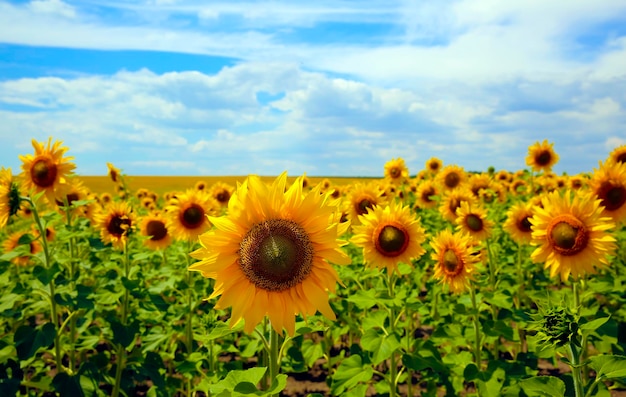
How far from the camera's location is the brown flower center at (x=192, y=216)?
5945 millimetres

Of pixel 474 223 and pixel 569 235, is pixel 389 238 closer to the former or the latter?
pixel 569 235

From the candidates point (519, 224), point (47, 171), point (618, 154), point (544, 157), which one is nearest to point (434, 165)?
point (544, 157)

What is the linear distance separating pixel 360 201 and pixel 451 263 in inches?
55.7

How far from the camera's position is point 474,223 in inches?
236

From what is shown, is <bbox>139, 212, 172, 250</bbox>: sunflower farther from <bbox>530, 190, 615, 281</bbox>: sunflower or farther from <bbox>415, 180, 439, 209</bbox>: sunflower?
<bbox>415, 180, 439, 209</bbox>: sunflower

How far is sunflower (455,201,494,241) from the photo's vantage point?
5.93 m

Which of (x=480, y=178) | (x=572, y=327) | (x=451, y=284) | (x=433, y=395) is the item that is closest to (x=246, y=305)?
(x=572, y=327)

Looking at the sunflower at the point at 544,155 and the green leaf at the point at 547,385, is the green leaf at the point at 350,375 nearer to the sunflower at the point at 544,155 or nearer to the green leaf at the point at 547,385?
the green leaf at the point at 547,385

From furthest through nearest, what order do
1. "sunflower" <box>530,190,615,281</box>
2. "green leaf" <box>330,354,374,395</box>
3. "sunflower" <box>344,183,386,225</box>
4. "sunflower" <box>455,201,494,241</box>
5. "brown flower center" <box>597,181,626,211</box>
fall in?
"sunflower" <box>455,201,494,241</box>, "sunflower" <box>344,183,386,225</box>, "brown flower center" <box>597,181,626,211</box>, "sunflower" <box>530,190,615,281</box>, "green leaf" <box>330,354,374,395</box>

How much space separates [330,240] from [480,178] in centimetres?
691

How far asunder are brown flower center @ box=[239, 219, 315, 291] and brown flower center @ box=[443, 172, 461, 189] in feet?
24.7

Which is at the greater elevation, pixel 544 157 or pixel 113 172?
pixel 544 157

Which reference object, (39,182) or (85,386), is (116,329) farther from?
(39,182)

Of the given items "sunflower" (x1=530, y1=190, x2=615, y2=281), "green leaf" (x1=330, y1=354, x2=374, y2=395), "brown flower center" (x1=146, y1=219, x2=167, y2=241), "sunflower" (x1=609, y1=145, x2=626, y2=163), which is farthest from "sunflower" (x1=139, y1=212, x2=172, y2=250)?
"sunflower" (x1=609, y1=145, x2=626, y2=163)
